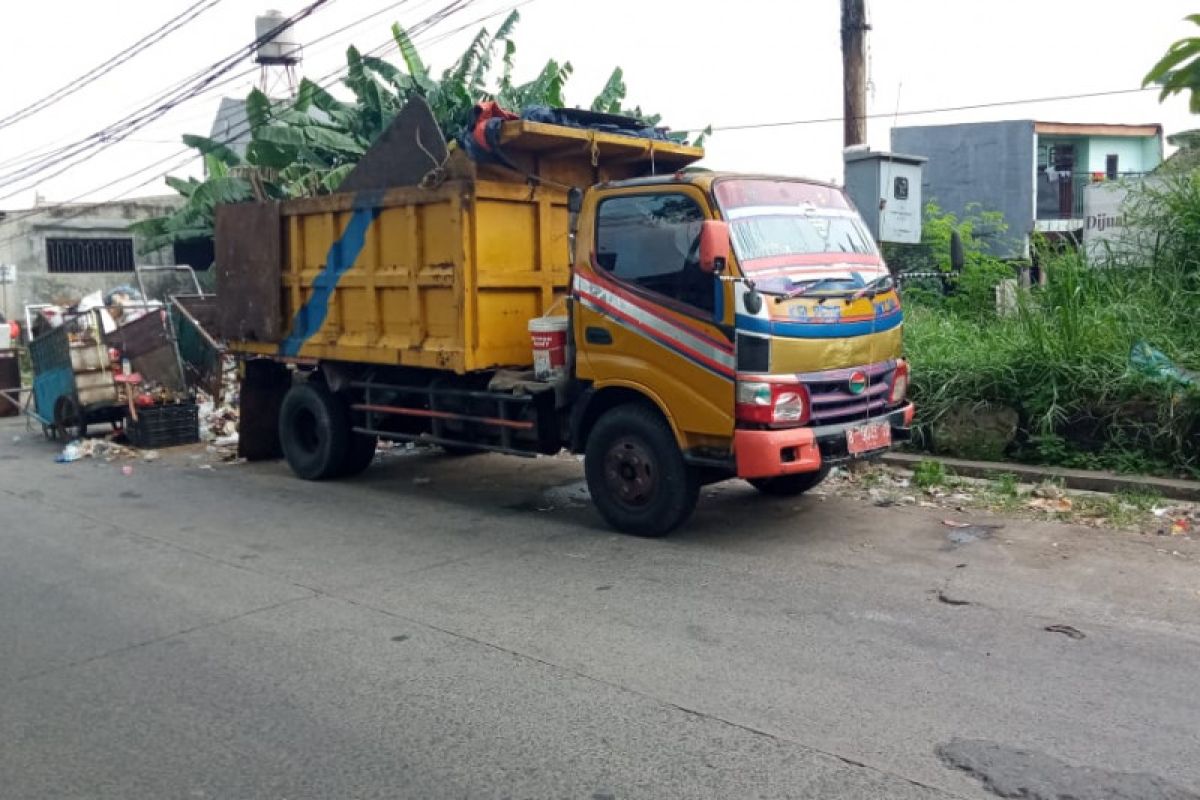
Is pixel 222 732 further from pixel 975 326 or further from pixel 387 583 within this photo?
pixel 975 326

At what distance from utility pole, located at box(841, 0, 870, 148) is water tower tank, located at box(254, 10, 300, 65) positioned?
1638cm

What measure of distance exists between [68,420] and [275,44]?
48.8 feet

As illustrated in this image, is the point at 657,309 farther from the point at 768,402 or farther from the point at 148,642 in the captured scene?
the point at 148,642

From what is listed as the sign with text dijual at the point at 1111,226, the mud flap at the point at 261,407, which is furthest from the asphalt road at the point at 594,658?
the sign with text dijual at the point at 1111,226

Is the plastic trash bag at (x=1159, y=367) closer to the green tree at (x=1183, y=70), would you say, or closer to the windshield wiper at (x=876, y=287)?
the windshield wiper at (x=876, y=287)

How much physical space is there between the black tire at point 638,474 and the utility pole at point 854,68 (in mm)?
5698

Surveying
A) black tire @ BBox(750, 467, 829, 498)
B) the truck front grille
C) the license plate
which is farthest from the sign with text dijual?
the license plate

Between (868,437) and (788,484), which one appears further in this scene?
(788,484)

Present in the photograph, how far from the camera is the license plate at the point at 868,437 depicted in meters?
7.11

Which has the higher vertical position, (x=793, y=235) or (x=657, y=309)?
(x=793, y=235)

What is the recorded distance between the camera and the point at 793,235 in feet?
23.8

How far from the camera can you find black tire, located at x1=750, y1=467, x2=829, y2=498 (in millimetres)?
8523

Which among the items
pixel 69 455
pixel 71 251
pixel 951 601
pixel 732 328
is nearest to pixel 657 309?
pixel 732 328

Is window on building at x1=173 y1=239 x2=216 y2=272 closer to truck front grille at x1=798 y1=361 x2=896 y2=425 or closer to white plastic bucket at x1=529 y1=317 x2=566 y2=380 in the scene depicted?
white plastic bucket at x1=529 y1=317 x2=566 y2=380
